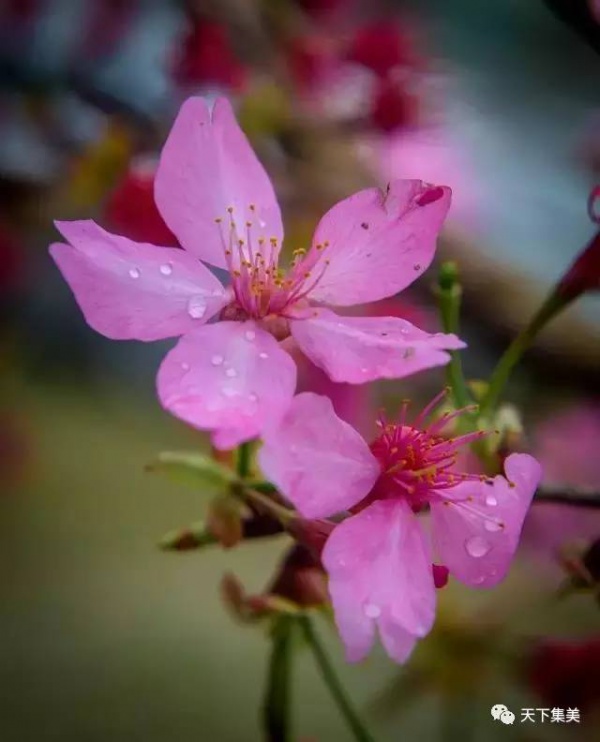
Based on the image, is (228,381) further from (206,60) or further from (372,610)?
(206,60)

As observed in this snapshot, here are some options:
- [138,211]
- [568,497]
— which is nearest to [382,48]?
[138,211]

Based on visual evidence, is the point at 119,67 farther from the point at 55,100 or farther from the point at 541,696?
the point at 541,696

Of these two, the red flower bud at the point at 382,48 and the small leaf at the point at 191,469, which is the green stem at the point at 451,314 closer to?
the small leaf at the point at 191,469

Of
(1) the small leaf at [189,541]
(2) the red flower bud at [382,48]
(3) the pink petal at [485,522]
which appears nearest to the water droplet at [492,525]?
(3) the pink petal at [485,522]

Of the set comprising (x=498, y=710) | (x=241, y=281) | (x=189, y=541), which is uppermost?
(x=241, y=281)

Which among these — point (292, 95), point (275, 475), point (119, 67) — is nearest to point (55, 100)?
point (119, 67)

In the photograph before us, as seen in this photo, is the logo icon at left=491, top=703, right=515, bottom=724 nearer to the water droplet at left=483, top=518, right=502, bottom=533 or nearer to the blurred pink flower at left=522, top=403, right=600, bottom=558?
the blurred pink flower at left=522, top=403, right=600, bottom=558

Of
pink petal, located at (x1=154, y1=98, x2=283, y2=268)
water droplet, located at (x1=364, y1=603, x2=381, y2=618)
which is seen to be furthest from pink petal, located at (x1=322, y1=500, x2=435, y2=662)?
pink petal, located at (x1=154, y1=98, x2=283, y2=268)
